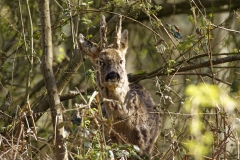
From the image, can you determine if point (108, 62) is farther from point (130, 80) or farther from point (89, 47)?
point (130, 80)

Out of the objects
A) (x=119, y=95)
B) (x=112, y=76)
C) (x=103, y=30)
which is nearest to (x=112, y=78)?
(x=112, y=76)

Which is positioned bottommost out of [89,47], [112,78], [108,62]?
[112,78]

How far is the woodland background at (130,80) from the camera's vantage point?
4.94 meters

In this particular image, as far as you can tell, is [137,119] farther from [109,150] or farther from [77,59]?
[109,150]

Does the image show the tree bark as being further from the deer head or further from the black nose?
the black nose

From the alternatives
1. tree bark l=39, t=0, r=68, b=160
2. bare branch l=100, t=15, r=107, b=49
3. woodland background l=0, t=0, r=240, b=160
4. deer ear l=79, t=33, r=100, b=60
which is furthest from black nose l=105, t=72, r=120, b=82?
tree bark l=39, t=0, r=68, b=160

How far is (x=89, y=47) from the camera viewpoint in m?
7.74

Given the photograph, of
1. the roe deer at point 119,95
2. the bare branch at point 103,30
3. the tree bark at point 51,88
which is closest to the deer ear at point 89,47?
the roe deer at point 119,95

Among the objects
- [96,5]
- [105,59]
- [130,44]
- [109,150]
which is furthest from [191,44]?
[130,44]

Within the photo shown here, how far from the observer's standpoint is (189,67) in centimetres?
748

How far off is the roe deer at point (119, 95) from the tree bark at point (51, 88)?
4.51ft

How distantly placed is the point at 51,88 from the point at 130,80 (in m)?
2.87

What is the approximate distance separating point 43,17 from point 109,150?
65.9 inches

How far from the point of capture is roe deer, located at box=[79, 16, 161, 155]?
23.8 ft
